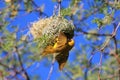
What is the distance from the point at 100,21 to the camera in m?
3.09

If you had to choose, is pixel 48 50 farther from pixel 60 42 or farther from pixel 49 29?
pixel 49 29

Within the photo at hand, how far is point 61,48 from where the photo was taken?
2803mm

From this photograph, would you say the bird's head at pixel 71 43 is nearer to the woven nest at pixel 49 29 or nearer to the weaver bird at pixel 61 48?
the weaver bird at pixel 61 48

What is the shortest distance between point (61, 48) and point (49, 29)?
286 mm

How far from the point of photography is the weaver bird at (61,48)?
2811mm

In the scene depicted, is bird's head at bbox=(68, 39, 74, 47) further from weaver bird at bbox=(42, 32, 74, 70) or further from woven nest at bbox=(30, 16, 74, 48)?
woven nest at bbox=(30, 16, 74, 48)

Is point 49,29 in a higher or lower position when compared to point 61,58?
higher

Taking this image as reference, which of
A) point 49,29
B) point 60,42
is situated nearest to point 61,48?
point 60,42

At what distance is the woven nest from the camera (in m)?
2.94

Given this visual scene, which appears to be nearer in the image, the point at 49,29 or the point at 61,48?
the point at 61,48

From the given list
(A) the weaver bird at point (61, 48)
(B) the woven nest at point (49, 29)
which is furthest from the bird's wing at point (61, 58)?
(B) the woven nest at point (49, 29)

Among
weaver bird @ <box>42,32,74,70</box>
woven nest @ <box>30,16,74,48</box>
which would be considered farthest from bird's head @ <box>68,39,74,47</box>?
woven nest @ <box>30,16,74,48</box>

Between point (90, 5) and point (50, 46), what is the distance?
4.01ft

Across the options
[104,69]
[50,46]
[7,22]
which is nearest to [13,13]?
[7,22]
